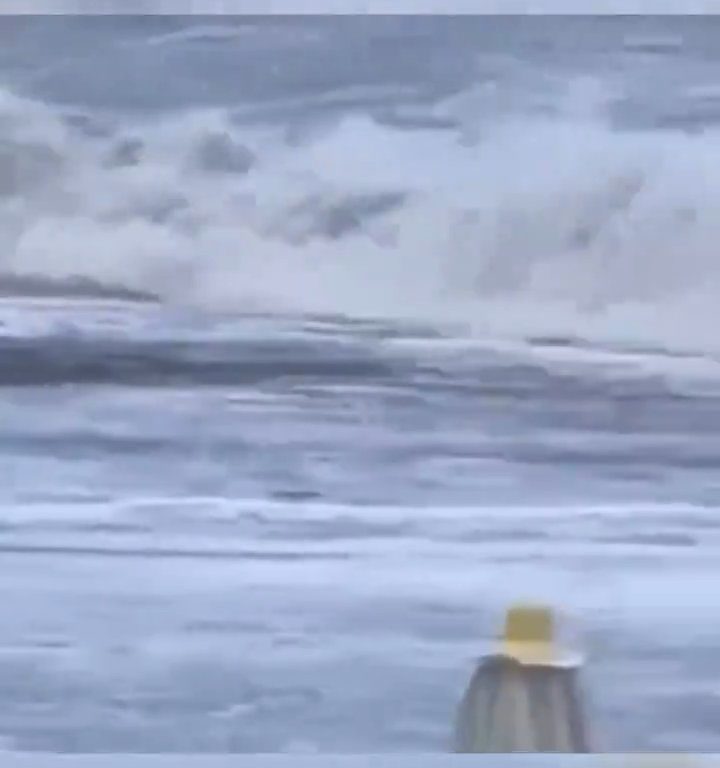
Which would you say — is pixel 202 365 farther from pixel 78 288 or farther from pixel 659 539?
pixel 659 539

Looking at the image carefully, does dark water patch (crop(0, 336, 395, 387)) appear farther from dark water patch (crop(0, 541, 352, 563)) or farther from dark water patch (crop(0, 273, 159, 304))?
dark water patch (crop(0, 541, 352, 563))

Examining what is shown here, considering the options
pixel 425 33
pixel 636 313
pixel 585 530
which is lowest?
pixel 585 530

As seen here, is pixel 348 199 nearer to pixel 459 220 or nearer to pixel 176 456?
pixel 459 220

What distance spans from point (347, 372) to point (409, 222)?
5.8 inches

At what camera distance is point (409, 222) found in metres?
1.15

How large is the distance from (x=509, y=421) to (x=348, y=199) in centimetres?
25

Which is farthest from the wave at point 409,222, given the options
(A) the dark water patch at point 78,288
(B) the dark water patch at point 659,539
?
(B) the dark water patch at point 659,539

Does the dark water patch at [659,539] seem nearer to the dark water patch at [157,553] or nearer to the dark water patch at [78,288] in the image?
the dark water patch at [157,553]

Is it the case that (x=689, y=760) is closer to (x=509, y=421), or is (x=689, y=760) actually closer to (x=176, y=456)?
(x=509, y=421)

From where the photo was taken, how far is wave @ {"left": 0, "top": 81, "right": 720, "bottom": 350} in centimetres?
115

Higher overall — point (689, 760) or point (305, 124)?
point (305, 124)

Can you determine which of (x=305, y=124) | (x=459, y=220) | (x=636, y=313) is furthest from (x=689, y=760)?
(x=305, y=124)

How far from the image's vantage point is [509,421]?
44.9 inches

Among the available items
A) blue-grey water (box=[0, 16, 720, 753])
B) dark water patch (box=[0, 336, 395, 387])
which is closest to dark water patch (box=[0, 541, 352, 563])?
blue-grey water (box=[0, 16, 720, 753])
